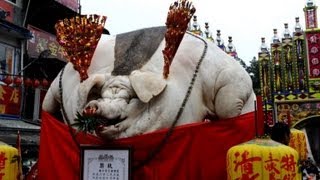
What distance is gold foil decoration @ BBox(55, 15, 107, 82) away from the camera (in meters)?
3.35

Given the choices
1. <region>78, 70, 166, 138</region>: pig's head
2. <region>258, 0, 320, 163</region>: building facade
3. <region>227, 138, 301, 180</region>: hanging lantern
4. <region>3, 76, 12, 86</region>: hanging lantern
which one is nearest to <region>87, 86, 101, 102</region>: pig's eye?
<region>78, 70, 166, 138</region>: pig's head

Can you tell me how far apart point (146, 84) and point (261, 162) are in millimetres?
876

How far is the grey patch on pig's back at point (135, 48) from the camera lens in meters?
3.27

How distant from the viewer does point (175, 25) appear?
3172 mm

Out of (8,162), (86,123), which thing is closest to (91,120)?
(86,123)

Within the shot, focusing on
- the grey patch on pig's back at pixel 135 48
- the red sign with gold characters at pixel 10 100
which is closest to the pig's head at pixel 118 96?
the grey patch on pig's back at pixel 135 48

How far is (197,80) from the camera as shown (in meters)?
3.33

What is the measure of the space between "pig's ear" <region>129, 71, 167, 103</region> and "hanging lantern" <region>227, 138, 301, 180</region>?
0.63m

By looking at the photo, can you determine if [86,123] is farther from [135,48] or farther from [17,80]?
[17,80]

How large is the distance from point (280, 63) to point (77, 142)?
43.0 feet

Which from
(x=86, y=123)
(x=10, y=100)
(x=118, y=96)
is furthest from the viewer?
(x=10, y=100)

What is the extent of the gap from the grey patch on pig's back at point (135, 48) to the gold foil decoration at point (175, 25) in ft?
0.70

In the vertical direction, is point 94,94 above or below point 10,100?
below

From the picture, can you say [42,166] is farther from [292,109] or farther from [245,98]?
[292,109]
